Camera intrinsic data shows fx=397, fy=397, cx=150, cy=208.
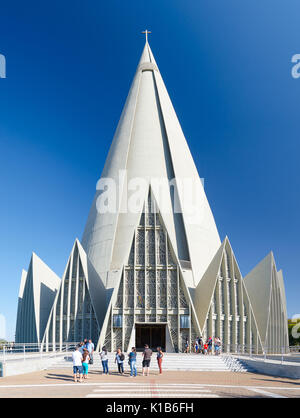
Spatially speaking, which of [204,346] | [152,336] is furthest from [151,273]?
[204,346]

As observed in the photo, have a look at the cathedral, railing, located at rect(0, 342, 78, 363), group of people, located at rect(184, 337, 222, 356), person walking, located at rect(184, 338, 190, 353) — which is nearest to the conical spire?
the cathedral

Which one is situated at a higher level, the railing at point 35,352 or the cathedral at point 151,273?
the cathedral at point 151,273

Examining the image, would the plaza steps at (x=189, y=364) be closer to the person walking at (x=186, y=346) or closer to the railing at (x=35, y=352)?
the railing at (x=35, y=352)

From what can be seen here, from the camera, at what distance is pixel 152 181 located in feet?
141

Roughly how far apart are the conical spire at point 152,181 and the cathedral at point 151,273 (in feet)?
0.38

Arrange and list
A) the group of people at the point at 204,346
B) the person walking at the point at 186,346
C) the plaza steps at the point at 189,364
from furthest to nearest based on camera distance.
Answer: the person walking at the point at 186,346 → the group of people at the point at 204,346 → the plaza steps at the point at 189,364

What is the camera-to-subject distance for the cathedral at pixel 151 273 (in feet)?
104

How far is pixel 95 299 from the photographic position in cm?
3450

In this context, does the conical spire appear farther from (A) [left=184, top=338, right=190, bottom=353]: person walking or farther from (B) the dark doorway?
(A) [left=184, top=338, right=190, bottom=353]: person walking

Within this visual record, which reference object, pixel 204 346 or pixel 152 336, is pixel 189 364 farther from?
pixel 152 336

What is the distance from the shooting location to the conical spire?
40062 mm

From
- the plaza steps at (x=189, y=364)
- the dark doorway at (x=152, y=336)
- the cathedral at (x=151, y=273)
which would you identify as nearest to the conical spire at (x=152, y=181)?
the cathedral at (x=151, y=273)

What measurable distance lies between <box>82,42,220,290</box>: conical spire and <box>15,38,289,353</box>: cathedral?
117 millimetres
